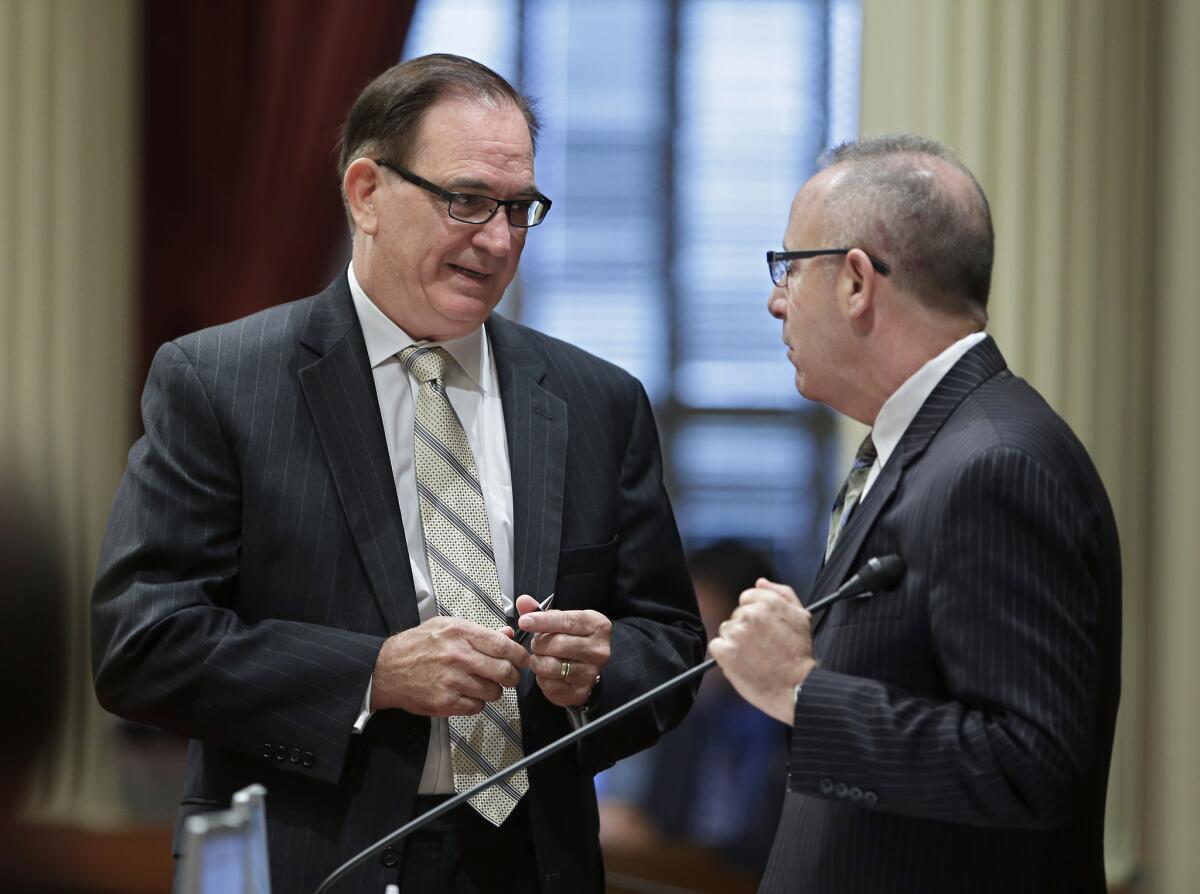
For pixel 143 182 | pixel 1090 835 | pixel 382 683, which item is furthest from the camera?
pixel 143 182

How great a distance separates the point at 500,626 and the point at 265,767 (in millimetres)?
347

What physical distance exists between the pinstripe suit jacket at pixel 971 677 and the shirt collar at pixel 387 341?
27.0 inches

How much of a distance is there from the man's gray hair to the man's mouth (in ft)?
1.74

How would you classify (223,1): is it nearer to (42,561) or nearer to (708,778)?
(42,561)

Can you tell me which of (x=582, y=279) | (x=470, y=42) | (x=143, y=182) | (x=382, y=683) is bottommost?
(x=382, y=683)

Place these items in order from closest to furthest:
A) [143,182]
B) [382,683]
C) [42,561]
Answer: [382,683] → [42,561] → [143,182]

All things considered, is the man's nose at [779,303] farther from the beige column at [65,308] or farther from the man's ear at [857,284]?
the beige column at [65,308]

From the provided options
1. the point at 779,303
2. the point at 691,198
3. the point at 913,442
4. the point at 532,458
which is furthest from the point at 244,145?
the point at 913,442

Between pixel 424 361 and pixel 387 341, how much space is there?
0.19 ft

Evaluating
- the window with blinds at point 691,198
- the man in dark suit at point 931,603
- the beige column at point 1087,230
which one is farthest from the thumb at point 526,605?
the window with blinds at point 691,198

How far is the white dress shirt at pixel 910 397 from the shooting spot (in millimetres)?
1605

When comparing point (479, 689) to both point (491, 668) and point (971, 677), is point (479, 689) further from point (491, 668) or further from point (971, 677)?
point (971, 677)

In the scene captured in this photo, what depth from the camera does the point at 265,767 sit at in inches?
71.7

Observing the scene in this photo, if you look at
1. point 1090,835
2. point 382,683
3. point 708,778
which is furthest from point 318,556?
point 708,778
